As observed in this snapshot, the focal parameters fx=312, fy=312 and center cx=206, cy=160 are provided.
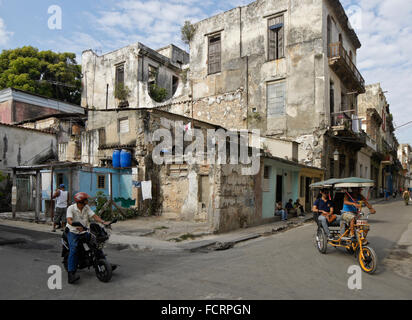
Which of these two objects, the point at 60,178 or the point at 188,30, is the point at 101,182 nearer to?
the point at 60,178

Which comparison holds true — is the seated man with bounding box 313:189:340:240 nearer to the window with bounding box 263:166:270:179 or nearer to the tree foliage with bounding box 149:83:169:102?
the window with bounding box 263:166:270:179

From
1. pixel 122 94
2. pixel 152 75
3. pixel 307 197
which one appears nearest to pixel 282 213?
pixel 307 197

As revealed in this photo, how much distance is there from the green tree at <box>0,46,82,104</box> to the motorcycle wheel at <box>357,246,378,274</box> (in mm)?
31999

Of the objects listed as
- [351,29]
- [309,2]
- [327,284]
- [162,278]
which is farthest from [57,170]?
[351,29]

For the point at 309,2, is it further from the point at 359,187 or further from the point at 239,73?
the point at 359,187

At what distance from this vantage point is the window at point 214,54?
984 inches

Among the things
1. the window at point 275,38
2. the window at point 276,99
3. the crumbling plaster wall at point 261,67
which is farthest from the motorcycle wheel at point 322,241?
the window at point 275,38

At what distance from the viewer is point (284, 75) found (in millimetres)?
22047

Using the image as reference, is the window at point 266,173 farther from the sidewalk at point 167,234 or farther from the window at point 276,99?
the window at point 276,99

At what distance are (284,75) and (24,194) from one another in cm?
1840

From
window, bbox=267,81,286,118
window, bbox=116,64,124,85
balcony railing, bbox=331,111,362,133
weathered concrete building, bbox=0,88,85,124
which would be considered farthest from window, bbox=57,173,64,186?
balcony railing, bbox=331,111,362,133

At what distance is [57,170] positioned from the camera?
1496 centimetres

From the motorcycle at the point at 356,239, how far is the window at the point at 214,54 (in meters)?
18.3
